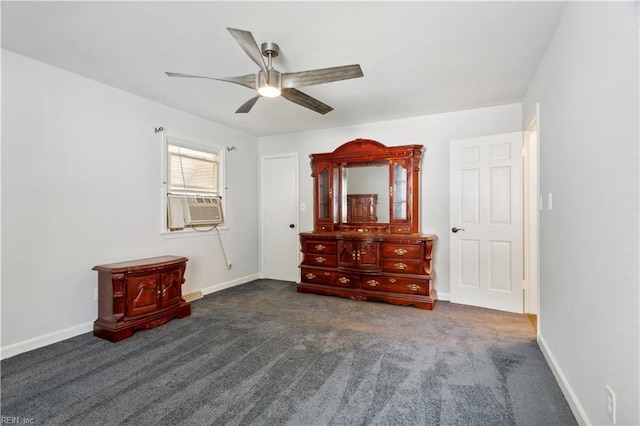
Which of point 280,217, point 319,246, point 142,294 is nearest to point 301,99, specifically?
point 319,246

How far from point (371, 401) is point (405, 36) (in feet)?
8.23

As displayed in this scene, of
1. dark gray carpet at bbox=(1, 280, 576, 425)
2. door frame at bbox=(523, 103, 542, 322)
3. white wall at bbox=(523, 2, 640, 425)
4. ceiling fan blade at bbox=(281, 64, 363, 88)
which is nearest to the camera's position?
white wall at bbox=(523, 2, 640, 425)

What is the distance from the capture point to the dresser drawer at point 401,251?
12.1ft

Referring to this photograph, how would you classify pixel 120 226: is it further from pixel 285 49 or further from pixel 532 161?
pixel 532 161

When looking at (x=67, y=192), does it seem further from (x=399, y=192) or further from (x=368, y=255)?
(x=399, y=192)

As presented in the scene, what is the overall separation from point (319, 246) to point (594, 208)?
3.13 metres

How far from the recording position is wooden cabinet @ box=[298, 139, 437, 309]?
12.1ft

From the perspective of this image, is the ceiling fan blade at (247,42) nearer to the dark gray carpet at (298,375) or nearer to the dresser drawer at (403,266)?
the dark gray carpet at (298,375)

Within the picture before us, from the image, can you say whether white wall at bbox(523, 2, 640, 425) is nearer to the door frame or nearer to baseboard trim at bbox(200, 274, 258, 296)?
the door frame

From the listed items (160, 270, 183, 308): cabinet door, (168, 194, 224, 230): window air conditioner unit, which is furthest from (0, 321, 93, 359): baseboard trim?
(168, 194, 224, 230): window air conditioner unit

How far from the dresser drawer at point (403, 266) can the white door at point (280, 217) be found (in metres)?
1.68

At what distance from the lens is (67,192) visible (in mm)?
2814

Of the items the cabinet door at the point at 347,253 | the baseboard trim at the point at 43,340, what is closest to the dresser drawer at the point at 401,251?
the cabinet door at the point at 347,253

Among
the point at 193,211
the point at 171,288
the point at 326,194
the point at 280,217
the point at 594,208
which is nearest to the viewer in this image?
the point at 594,208
